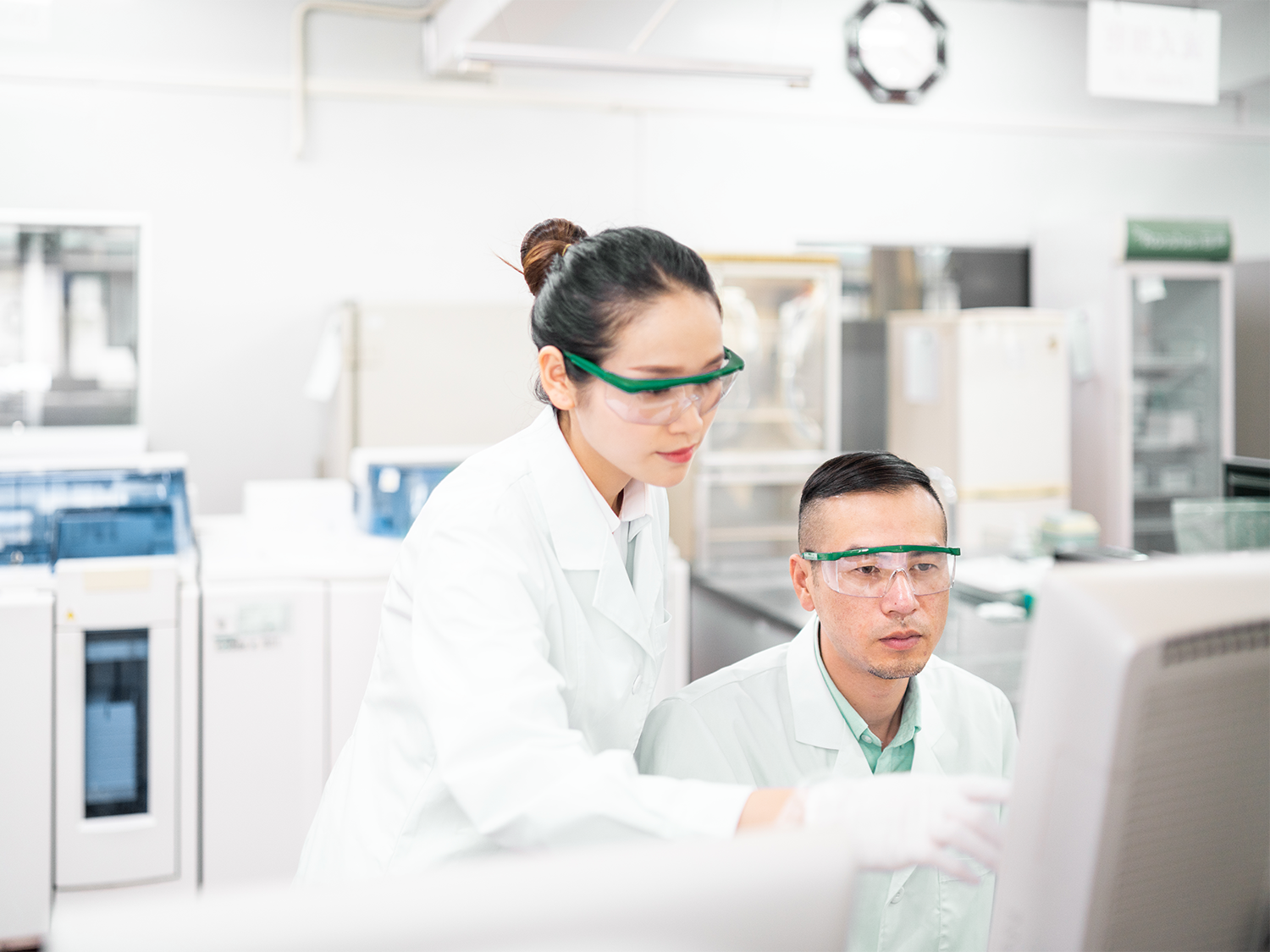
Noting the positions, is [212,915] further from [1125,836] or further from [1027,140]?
[1027,140]

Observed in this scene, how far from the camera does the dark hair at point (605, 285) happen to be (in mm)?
1132

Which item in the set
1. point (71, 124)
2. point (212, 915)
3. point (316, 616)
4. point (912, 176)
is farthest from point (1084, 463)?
point (212, 915)

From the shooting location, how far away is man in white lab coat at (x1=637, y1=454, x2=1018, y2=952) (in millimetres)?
1414

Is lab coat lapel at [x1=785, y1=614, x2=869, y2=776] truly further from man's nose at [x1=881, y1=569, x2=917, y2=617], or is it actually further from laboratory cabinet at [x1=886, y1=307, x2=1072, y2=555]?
laboratory cabinet at [x1=886, y1=307, x2=1072, y2=555]

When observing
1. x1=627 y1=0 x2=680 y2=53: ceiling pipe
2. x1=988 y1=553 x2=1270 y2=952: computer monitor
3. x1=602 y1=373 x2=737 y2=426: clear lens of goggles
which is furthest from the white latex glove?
x1=627 y1=0 x2=680 y2=53: ceiling pipe

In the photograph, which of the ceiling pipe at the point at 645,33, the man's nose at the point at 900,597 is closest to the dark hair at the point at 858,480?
the man's nose at the point at 900,597

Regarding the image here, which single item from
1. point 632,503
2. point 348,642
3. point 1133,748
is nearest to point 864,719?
point 632,503

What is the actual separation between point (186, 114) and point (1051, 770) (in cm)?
484

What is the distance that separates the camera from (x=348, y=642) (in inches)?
121

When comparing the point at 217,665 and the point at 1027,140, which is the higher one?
the point at 1027,140

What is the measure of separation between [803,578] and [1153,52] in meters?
2.76

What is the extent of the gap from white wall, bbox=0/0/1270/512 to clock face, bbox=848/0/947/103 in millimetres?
105

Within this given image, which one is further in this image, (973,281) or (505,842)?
(973,281)

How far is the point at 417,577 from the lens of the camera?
1.18 metres
